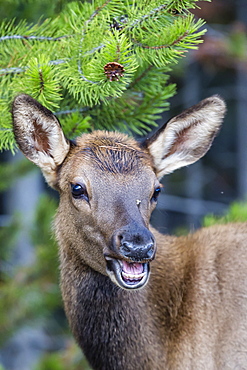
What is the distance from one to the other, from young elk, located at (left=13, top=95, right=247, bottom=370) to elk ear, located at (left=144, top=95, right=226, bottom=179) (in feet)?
0.03

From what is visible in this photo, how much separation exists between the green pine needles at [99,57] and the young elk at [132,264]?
0.19 metres

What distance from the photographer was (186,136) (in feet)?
15.3

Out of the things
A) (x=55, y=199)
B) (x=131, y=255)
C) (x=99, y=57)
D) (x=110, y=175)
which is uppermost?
(x=99, y=57)

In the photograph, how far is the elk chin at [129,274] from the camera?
3.67 meters

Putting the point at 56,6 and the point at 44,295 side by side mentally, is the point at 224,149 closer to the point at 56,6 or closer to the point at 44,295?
the point at 44,295

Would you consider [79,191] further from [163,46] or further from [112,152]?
[163,46]

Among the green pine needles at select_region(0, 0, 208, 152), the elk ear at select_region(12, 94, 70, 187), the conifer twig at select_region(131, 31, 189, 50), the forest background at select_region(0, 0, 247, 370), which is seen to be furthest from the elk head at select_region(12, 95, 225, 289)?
the conifer twig at select_region(131, 31, 189, 50)

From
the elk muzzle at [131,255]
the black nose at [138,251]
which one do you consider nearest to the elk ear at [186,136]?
the elk muzzle at [131,255]

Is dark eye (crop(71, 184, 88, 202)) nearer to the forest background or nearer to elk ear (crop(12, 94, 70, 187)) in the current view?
elk ear (crop(12, 94, 70, 187))

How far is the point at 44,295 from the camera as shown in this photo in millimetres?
6750

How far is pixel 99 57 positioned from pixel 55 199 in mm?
5030

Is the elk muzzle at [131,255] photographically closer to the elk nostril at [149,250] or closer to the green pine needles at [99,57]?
the elk nostril at [149,250]

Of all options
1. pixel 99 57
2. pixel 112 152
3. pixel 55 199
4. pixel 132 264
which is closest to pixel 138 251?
pixel 132 264

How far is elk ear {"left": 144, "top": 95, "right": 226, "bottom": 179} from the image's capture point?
4.45 meters
